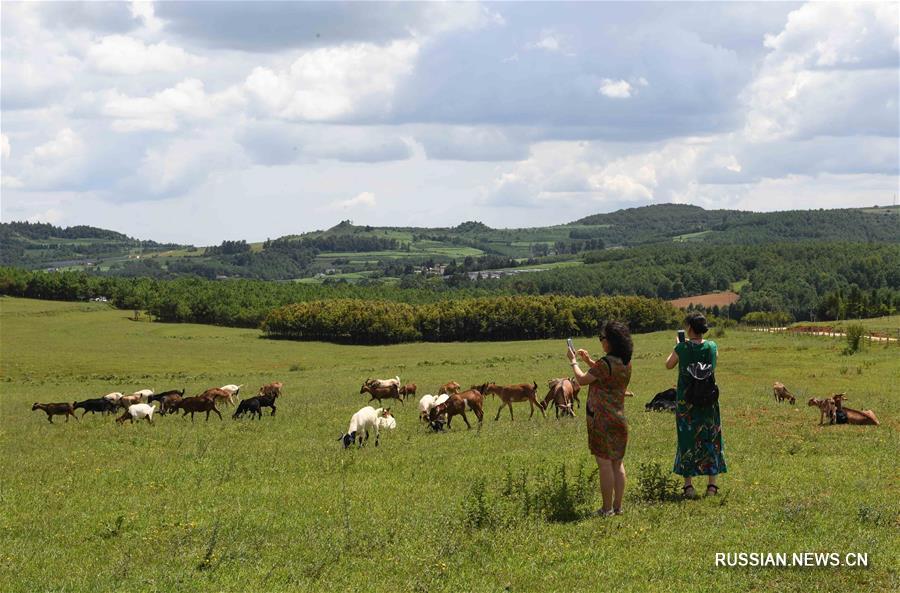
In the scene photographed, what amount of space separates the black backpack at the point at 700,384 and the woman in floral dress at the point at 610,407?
1.27m

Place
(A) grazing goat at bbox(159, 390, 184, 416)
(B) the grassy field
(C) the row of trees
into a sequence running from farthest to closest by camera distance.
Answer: (C) the row of trees
(A) grazing goat at bbox(159, 390, 184, 416)
(B) the grassy field

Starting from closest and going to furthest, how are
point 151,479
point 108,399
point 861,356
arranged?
point 151,479 < point 108,399 < point 861,356

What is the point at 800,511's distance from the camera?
11820mm

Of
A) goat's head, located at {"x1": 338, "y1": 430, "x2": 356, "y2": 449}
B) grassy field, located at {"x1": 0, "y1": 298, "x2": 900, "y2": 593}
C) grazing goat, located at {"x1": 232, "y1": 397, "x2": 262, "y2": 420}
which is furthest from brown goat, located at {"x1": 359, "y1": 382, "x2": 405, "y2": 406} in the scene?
goat's head, located at {"x1": 338, "y1": 430, "x2": 356, "y2": 449}

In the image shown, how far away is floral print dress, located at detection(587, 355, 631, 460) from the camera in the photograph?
11.8m

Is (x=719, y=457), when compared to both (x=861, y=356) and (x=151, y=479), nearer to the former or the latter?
(x=151, y=479)

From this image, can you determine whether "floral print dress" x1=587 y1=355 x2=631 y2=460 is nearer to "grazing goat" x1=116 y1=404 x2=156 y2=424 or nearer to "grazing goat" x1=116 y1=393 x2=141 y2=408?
"grazing goat" x1=116 y1=404 x2=156 y2=424

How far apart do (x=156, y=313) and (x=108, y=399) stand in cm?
12332

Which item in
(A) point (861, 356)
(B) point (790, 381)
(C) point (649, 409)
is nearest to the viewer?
(C) point (649, 409)

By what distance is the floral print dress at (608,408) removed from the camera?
11.8 m

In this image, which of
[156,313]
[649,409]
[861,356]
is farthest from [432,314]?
[649,409]

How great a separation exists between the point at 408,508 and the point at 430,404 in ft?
44.2

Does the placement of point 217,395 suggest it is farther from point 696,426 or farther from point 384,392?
point 696,426

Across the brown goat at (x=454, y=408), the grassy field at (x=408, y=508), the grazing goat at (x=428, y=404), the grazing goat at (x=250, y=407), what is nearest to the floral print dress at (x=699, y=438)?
the grassy field at (x=408, y=508)
